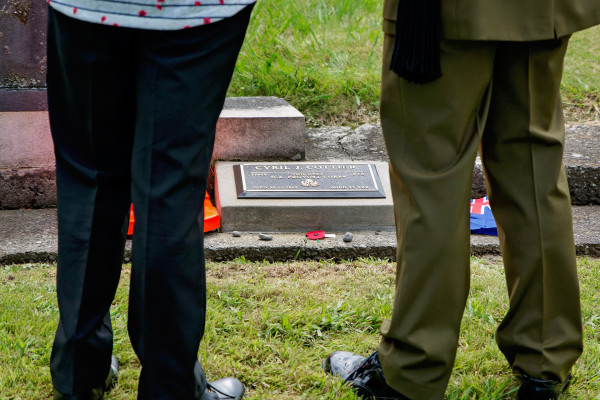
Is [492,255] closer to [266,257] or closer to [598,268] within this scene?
[598,268]

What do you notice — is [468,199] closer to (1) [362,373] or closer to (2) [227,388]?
(1) [362,373]

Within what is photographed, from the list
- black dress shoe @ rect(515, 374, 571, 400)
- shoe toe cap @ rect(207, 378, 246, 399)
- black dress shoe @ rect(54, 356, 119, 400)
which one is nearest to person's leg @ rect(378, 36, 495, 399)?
black dress shoe @ rect(515, 374, 571, 400)

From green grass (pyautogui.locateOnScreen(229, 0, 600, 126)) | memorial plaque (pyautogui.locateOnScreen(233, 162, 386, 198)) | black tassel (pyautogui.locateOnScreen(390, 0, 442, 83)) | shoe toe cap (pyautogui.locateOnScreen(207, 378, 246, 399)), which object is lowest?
shoe toe cap (pyautogui.locateOnScreen(207, 378, 246, 399))

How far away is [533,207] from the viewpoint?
6.64ft

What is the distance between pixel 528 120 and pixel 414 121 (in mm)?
307

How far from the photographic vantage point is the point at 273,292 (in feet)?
9.82

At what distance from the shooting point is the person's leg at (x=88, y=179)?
1691 mm

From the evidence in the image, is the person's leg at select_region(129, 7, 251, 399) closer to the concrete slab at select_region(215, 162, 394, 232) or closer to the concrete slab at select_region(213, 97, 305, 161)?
the concrete slab at select_region(215, 162, 394, 232)

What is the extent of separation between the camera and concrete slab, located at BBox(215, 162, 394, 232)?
12.0ft

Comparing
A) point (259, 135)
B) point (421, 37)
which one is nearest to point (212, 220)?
point (259, 135)

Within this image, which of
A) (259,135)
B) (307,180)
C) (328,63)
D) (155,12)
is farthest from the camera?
(328,63)

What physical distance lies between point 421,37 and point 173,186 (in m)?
0.69

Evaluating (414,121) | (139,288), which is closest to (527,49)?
(414,121)

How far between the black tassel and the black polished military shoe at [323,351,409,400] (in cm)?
88
